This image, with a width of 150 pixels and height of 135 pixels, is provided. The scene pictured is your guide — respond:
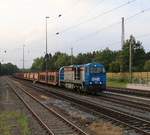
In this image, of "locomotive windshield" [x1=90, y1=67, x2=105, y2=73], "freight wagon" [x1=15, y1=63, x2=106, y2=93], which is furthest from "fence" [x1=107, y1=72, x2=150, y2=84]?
"locomotive windshield" [x1=90, y1=67, x2=105, y2=73]

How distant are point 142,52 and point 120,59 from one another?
36.6 feet

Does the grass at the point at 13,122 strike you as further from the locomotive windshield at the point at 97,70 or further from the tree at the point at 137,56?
the tree at the point at 137,56

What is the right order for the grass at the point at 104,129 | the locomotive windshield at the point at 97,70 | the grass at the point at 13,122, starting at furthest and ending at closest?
the locomotive windshield at the point at 97,70, the grass at the point at 13,122, the grass at the point at 104,129

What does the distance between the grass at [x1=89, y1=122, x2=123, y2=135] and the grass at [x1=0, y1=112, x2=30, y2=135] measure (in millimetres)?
2542

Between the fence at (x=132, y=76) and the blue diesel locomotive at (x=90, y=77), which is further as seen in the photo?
the fence at (x=132, y=76)

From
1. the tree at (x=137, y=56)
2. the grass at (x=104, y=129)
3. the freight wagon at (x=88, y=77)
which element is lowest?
the grass at (x=104, y=129)

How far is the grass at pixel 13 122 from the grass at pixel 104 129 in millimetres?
2542

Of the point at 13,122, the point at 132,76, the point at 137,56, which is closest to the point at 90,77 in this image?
the point at 13,122

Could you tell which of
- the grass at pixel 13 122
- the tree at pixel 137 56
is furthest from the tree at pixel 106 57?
the grass at pixel 13 122

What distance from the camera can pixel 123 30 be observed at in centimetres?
6131

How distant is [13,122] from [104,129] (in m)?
4.64

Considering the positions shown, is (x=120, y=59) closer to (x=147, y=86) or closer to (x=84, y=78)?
(x=147, y=86)

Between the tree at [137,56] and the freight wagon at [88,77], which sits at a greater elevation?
the tree at [137,56]

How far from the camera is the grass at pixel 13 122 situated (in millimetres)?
16359
